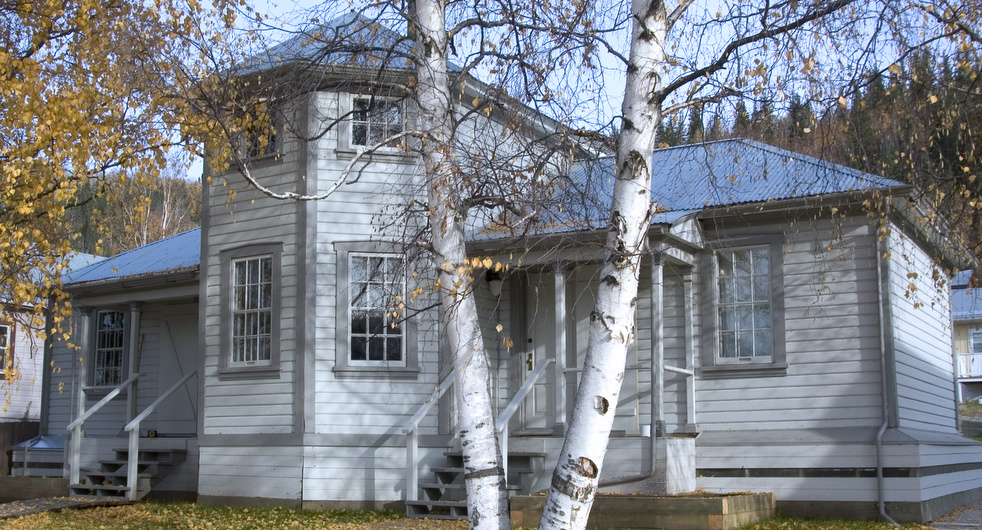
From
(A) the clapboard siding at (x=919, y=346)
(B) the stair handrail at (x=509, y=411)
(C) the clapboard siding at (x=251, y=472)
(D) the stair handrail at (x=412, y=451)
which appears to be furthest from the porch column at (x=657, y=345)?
(C) the clapboard siding at (x=251, y=472)

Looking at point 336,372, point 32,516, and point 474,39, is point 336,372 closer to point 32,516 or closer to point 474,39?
point 32,516

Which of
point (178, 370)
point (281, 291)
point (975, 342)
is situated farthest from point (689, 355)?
point (975, 342)

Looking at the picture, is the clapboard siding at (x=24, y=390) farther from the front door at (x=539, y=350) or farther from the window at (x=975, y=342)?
the window at (x=975, y=342)

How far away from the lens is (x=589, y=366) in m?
6.65

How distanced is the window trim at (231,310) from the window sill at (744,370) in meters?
6.16

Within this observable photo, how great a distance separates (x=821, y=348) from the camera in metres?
13.1

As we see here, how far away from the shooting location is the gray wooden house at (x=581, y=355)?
1268cm

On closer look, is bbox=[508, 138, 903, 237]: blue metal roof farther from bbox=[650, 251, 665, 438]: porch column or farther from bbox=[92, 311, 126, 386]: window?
bbox=[92, 311, 126, 386]: window

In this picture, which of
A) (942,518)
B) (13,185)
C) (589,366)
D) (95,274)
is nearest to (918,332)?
(942,518)

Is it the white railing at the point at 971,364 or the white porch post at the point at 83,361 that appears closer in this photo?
the white porch post at the point at 83,361

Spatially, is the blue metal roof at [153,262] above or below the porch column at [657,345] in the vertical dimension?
above

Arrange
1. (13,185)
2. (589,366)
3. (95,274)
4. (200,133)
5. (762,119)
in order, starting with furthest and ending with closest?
(95,274)
(13,185)
(200,133)
(762,119)
(589,366)

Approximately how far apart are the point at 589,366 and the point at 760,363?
745 centimetres

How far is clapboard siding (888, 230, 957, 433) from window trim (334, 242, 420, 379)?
6.56 meters
